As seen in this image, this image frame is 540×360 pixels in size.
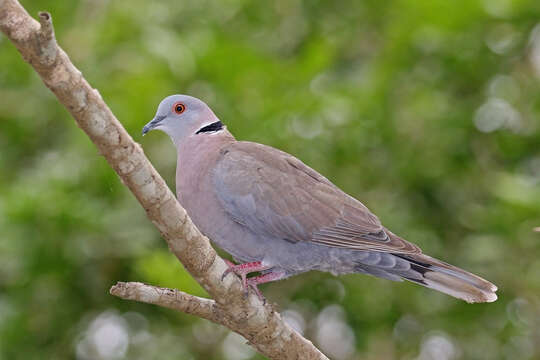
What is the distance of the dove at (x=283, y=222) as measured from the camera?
326cm

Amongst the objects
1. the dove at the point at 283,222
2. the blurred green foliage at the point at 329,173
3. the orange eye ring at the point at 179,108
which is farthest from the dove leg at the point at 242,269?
the blurred green foliage at the point at 329,173

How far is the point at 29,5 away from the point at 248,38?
69.8 inches

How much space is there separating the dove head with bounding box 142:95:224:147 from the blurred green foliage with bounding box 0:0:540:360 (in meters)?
1.29

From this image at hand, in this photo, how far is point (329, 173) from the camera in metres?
5.22

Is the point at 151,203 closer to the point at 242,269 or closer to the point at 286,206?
the point at 242,269

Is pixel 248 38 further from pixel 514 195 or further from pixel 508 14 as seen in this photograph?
pixel 514 195

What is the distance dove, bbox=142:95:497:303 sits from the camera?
3262mm

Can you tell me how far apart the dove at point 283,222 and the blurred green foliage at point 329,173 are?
55.7 inches

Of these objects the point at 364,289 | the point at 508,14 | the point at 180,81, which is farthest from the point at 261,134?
the point at 508,14

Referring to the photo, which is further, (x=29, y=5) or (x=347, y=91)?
(x=29, y=5)

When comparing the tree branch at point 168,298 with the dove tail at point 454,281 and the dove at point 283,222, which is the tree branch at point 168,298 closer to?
the dove at point 283,222

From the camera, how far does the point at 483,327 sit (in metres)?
5.43

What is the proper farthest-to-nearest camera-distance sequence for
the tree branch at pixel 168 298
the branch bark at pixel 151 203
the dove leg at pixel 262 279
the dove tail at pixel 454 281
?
the dove tail at pixel 454 281 < the dove leg at pixel 262 279 < the tree branch at pixel 168 298 < the branch bark at pixel 151 203

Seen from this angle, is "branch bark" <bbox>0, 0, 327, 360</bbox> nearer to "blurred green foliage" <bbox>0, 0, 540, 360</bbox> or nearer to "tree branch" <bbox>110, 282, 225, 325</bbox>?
"tree branch" <bbox>110, 282, 225, 325</bbox>
